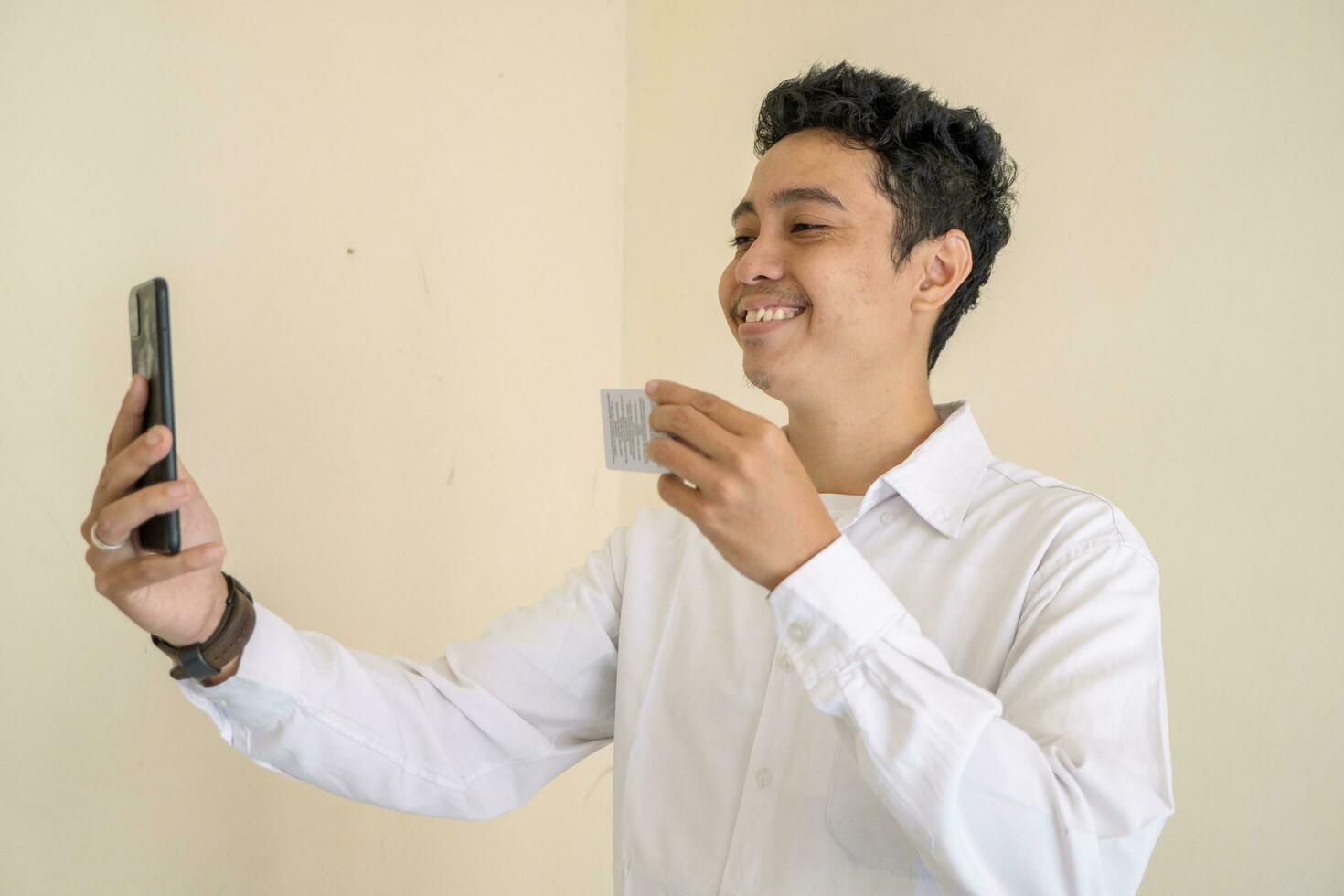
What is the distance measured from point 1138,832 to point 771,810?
34 cm

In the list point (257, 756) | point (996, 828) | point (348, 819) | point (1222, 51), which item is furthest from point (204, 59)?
point (1222, 51)

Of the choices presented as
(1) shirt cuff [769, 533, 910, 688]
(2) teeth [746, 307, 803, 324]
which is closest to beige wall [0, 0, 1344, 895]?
(2) teeth [746, 307, 803, 324]

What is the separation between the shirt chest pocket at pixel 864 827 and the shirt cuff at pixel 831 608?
20 centimetres

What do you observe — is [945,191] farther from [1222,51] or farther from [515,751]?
[515,751]

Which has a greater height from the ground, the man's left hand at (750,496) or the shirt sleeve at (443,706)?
the man's left hand at (750,496)

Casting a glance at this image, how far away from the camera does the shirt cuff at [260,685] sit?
96 cm

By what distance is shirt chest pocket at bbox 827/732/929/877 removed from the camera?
3.16 ft

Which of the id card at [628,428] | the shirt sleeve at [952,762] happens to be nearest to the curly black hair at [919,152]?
the id card at [628,428]

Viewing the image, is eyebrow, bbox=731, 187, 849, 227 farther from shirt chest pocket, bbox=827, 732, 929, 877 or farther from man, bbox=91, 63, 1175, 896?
shirt chest pocket, bbox=827, 732, 929, 877

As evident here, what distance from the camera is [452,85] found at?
160cm

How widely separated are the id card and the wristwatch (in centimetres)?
36

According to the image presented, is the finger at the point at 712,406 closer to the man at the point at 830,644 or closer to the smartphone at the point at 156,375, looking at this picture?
the man at the point at 830,644

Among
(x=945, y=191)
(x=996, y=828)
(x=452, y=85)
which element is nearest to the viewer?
(x=996, y=828)

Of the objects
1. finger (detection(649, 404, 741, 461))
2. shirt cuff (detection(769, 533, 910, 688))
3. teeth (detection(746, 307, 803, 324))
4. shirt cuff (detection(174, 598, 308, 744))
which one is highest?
teeth (detection(746, 307, 803, 324))
